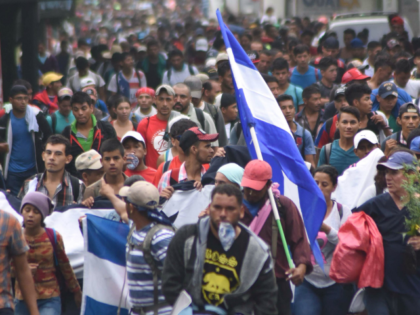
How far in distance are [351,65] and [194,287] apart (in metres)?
11.1

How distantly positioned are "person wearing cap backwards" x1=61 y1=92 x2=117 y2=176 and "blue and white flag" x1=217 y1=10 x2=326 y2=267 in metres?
3.26

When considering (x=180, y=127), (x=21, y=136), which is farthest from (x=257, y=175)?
(x=21, y=136)

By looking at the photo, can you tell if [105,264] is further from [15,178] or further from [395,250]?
[15,178]

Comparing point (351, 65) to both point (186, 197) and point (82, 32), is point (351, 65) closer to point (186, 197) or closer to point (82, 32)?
point (186, 197)

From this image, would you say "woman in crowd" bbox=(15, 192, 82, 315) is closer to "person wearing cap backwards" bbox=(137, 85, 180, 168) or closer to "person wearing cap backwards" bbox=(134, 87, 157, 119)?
"person wearing cap backwards" bbox=(137, 85, 180, 168)

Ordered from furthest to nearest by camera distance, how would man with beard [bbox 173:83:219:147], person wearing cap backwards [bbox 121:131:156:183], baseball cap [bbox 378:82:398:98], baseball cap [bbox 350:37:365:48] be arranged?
baseball cap [bbox 350:37:365:48]
baseball cap [bbox 378:82:398:98]
man with beard [bbox 173:83:219:147]
person wearing cap backwards [bbox 121:131:156:183]

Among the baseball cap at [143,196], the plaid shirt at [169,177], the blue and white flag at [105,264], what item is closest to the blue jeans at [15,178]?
the plaid shirt at [169,177]

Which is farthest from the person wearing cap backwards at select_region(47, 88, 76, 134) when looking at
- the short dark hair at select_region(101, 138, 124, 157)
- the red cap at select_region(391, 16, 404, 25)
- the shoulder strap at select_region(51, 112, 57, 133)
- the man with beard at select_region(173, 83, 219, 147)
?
the red cap at select_region(391, 16, 404, 25)

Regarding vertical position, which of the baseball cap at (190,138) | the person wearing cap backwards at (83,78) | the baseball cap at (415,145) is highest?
the baseball cap at (190,138)

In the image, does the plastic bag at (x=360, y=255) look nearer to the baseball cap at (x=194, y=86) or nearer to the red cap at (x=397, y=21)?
the baseball cap at (x=194, y=86)

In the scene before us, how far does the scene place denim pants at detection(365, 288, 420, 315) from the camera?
6172mm

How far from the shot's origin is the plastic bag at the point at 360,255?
615 centimetres

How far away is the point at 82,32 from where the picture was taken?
4247cm

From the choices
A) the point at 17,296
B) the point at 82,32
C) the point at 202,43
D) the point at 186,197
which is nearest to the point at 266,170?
the point at 186,197
